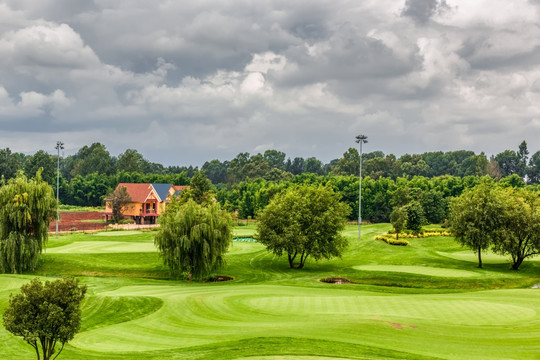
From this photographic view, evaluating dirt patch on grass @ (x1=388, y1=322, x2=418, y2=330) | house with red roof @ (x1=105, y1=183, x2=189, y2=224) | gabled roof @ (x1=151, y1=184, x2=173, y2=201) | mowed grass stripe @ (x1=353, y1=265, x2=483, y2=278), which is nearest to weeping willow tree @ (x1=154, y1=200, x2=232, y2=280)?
mowed grass stripe @ (x1=353, y1=265, x2=483, y2=278)

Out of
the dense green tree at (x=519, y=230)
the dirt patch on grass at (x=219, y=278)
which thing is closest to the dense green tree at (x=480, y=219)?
the dense green tree at (x=519, y=230)

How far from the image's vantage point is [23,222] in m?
48.1

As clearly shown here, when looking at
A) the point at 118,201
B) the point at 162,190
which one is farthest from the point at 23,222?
the point at 162,190

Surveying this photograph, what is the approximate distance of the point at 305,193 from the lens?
52938mm

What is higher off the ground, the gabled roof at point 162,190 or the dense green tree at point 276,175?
the dense green tree at point 276,175

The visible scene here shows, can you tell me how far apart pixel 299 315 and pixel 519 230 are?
33.7 meters

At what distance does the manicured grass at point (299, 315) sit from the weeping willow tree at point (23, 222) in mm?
2163

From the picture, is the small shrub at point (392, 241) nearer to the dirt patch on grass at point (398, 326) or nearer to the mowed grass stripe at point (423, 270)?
the mowed grass stripe at point (423, 270)

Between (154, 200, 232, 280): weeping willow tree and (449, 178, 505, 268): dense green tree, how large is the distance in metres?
25.1

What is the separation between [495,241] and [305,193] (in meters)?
20.1

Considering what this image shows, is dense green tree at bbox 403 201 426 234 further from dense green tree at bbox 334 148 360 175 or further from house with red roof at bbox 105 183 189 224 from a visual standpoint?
dense green tree at bbox 334 148 360 175

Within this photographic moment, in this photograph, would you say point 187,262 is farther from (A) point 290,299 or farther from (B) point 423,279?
(B) point 423,279

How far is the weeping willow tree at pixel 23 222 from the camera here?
46.4 metres

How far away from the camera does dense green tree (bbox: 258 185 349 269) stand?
48.9 metres
